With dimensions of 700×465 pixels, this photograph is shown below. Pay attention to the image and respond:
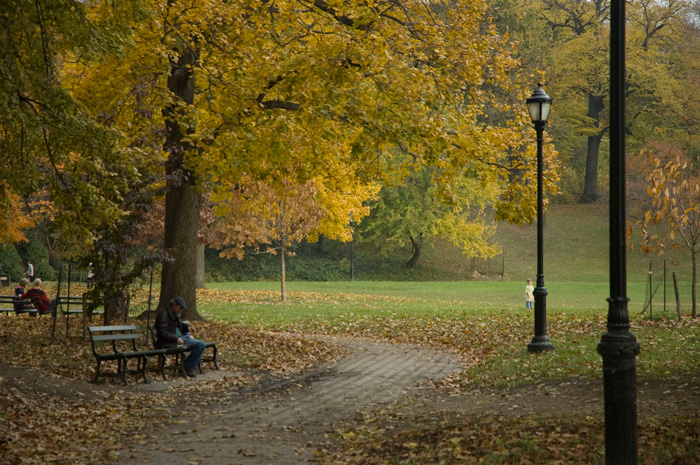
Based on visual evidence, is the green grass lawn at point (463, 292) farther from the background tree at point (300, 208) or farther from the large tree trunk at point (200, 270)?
the background tree at point (300, 208)

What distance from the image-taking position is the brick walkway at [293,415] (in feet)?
24.6

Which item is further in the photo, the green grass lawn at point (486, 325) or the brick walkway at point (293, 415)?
the green grass lawn at point (486, 325)

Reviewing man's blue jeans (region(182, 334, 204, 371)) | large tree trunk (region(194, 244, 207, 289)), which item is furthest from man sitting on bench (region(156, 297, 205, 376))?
large tree trunk (region(194, 244, 207, 289))

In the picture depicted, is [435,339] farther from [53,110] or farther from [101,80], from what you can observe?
[53,110]

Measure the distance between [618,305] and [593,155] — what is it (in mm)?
54377

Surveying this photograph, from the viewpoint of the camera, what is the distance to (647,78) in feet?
169

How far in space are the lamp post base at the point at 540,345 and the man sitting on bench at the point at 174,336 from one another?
5985 millimetres

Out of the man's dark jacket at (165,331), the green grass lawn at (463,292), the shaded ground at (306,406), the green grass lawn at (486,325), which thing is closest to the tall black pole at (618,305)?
the shaded ground at (306,406)

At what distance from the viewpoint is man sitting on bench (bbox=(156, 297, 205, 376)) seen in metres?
12.6

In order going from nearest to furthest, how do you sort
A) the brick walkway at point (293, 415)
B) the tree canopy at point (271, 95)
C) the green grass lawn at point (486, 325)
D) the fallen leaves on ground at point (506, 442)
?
the fallen leaves on ground at point (506, 442)
the brick walkway at point (293, 415)
the green grass lawn at point (486, 325)
the tree canopy at point (271, 95)

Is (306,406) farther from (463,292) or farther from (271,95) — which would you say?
(463,292)

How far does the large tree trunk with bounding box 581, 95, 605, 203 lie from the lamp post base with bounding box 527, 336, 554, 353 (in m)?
45.5

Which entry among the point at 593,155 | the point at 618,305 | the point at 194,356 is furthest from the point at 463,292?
the point at 618,305

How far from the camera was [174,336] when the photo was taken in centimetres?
1266
